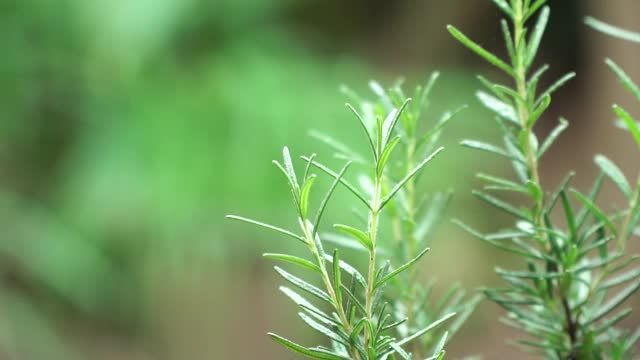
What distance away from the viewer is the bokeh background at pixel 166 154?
1.34m

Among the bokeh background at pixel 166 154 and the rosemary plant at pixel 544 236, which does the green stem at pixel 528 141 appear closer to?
the rosemary plant at pixel 544 236

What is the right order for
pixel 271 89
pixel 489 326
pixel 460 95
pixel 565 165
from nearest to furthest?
pixel 271 89 < pixel 460 95 < pixel 489 326 < pixel 565 165

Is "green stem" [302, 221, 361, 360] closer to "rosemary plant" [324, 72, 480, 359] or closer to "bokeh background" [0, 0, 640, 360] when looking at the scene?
"rosemary plant" [324, 72, 480, 359]

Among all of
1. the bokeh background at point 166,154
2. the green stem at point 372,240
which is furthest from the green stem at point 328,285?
the bokeh background at point 166,154

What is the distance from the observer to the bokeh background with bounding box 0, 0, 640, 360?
1.34m

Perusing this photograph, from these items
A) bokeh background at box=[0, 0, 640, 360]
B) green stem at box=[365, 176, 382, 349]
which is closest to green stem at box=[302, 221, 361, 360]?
green stem at box=[365, 176, 382, 349]

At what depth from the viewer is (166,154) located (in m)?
1.36

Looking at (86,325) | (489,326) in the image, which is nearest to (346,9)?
(489,326)

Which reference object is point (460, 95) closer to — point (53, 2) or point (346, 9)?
point (346, 9)

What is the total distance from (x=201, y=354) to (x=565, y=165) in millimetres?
871

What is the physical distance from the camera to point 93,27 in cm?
129

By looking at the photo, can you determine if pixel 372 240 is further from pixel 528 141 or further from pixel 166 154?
pixel 166 154


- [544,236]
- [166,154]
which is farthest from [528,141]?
[166,154]

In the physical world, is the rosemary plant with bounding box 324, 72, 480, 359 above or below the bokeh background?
below
